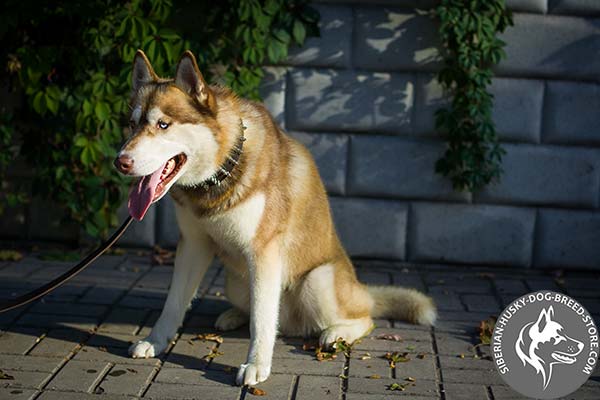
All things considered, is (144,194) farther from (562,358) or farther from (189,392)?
(562,358)

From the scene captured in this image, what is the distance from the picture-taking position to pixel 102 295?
4.76 m

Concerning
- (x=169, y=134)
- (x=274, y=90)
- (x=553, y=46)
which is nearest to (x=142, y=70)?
(x=169, y=134)

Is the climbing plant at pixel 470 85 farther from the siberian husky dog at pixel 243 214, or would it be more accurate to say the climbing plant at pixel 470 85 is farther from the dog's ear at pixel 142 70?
the dog's ear at pixel 142 70

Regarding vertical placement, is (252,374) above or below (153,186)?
below

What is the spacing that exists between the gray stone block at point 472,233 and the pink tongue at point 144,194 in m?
2.47

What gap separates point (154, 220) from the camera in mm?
5680

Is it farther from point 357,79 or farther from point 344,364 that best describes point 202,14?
point 344,364

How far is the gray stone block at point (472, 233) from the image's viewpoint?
219 inches

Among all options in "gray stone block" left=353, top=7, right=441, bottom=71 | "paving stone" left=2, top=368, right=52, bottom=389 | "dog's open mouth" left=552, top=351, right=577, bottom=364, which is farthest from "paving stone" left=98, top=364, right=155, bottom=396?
"gray stone block" left=353, top=7, right=441, bottom=71

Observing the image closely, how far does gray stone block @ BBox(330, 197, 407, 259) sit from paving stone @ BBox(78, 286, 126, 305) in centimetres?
148

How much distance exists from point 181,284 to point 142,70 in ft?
3.23

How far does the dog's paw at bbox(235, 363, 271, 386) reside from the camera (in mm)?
3562

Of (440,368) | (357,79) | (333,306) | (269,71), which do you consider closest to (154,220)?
(269,71)

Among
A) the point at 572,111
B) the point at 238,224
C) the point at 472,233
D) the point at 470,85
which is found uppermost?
the point at 470,85
